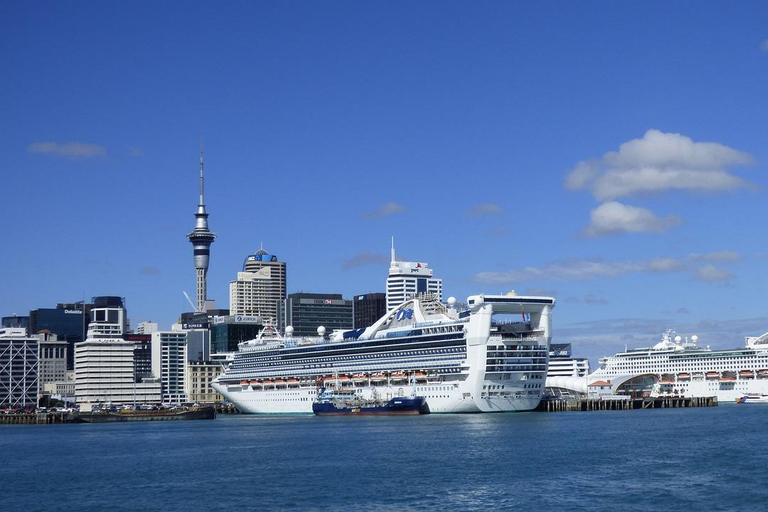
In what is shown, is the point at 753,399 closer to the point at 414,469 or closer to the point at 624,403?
the point at 624,403

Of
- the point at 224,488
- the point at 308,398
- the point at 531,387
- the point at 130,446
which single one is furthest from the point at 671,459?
the point at 308,398

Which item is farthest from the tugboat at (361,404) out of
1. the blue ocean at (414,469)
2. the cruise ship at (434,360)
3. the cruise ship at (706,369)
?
the cruise ship at (706,369)

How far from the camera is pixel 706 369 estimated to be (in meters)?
190

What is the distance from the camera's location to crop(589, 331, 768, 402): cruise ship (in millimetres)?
184375

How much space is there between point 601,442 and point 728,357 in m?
115

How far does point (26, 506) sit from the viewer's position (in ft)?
179

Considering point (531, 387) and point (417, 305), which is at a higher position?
Result: point (417, 305)

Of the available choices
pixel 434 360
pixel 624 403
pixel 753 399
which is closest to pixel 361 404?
pixel 434 360

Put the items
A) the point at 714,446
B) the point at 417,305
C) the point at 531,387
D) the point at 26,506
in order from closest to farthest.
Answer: the point at 26,506, the point at 714,446, the point at 531,387, the point at 417,305

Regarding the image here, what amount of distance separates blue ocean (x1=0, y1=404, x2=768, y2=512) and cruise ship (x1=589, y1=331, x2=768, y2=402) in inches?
3379

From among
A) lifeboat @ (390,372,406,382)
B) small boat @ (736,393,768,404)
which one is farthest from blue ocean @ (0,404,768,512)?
small boat @ (736,393,768,404)

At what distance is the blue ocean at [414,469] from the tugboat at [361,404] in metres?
25.9

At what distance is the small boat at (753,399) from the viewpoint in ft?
579

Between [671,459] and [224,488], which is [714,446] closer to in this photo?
[671,459]
